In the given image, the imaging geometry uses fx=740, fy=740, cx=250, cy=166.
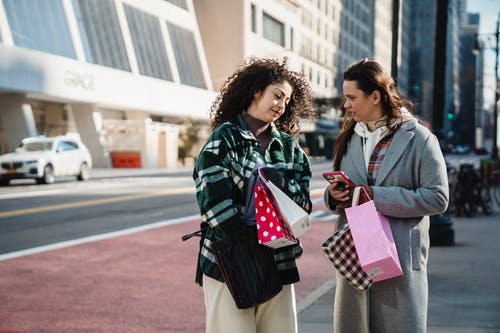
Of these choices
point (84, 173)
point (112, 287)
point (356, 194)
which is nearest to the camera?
point (356, 194)

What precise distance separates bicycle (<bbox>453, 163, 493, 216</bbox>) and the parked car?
51.7ft

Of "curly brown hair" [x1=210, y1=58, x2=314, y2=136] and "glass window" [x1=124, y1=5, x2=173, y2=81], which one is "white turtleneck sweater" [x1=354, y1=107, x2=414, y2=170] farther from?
"glass window" [x1=124, y1=5, x2=173, y2=81]

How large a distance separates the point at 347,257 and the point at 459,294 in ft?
13.1

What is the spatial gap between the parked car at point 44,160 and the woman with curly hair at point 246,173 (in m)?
24.1

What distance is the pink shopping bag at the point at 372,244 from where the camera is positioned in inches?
128

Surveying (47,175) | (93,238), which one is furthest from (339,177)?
(47,175)

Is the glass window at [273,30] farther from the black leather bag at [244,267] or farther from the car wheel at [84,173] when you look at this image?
the black leather bag at [244,267]

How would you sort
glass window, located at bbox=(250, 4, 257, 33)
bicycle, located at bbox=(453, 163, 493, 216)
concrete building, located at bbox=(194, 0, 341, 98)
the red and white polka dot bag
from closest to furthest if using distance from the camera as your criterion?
the red and white polka dot bag < bicycle, located at bbox=(453, 163, 493, 216) < concrete building, located at bbox=(194, 0, 341, 98) < glass window, located at bbox=(250, 4, 257, 33)

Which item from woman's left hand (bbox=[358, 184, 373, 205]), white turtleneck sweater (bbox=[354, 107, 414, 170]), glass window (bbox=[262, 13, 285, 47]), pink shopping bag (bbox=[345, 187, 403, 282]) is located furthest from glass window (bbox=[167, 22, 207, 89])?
pink shopping bag (bbox=[345, 187, 403, 282])

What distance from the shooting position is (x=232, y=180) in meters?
3.30

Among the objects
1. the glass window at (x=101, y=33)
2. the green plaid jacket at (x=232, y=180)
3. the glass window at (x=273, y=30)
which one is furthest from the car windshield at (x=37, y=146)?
the glass window at (x=273, y=30)

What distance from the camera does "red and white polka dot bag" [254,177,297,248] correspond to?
314 cm

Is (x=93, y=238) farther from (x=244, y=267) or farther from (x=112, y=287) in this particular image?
(x=244, y=267)

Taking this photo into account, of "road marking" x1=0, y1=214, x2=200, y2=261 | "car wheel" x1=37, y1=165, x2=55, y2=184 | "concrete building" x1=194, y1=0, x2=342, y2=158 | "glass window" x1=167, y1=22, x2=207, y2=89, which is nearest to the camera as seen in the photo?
"road marking" x1=0, y1=214, x2=200, y2=261
